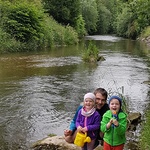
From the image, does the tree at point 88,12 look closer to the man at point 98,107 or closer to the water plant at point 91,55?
the water plant at point 91,55

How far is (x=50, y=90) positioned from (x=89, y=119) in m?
7.81

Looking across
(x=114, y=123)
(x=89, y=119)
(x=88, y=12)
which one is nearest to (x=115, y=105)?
(x=114, y=123)

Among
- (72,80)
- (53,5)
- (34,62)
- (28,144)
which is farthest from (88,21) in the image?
(28,144)

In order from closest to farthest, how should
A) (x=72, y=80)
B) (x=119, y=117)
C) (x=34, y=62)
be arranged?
(x=119, y=117)
(x=72, y=80)
(x=34, y=62)

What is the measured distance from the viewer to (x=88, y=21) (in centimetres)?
6744

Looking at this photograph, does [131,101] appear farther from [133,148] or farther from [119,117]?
[119,117]

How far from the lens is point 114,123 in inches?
176

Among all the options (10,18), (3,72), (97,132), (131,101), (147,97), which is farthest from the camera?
(10,18)

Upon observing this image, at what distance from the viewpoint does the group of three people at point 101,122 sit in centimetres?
456

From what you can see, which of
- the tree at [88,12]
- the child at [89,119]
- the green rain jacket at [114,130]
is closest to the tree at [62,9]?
the tree at [88,12]

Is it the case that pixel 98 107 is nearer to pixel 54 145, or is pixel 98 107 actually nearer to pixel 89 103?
pixel 89 103

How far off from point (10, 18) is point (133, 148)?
22966mm

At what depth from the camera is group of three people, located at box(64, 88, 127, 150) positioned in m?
4.56

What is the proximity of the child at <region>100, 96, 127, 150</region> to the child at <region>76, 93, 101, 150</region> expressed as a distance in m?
0.21
